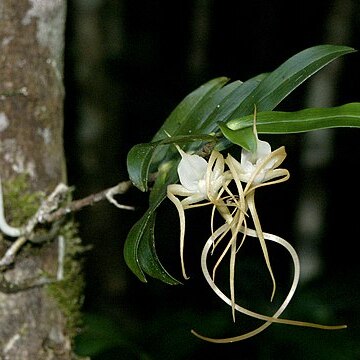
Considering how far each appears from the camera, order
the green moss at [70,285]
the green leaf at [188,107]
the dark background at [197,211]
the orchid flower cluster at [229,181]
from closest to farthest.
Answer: the orchid flower cluster at [229,181], the green leaf at [188,107], the green moss at [70,285], the dark background at [197,211]

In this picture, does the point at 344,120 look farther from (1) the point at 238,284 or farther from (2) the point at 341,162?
(2) the point at 341,162

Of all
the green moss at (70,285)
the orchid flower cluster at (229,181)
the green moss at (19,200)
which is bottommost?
the green moss at (70,285)

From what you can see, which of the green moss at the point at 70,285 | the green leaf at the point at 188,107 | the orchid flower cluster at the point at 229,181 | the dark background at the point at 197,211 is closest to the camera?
the orchid flower cluster at the point at 229,181

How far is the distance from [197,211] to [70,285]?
3.08 meters

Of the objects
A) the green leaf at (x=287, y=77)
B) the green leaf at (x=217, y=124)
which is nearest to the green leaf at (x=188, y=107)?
the green leaf at (x=217, y=124)

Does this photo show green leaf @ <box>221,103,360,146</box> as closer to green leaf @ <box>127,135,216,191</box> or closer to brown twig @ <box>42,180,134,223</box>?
green leaf @ <box>127,135,216,191</box>

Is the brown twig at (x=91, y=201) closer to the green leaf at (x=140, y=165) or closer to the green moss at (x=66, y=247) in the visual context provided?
the green moss at (x=66, y=247)

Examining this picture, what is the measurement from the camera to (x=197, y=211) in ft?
14.6

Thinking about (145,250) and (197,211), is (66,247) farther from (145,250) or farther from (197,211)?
(197,211)

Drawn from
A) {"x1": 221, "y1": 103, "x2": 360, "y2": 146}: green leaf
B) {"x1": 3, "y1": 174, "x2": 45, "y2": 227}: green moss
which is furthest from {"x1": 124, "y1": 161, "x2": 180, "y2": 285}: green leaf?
{"x1": 3, "y1": 174, "x2": 45, "y2": 227}: green moss

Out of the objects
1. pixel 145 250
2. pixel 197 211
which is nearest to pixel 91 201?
pixel 145 250

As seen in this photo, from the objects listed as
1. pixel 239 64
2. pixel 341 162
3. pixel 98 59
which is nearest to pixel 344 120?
pixel 98 59

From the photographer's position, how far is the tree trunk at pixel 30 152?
1244 mm

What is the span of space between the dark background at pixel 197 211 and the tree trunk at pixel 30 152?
798mm
